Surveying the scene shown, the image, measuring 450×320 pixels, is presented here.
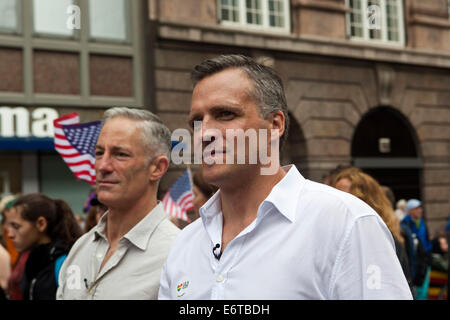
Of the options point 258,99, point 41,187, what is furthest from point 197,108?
point 41,187

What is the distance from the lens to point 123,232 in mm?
3107

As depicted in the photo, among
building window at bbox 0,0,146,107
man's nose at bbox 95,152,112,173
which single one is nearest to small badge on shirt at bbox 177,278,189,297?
man's nose at bbox 95,152,112,173

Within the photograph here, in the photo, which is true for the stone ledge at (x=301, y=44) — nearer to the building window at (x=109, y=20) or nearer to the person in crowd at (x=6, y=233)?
the building window at (x=109, y=20)

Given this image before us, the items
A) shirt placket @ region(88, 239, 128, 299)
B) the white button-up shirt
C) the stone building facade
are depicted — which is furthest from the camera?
the stone building facade

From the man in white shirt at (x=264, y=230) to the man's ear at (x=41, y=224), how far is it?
2491mm

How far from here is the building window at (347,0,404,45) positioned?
15.2 m

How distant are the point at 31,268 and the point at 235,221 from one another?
2.50 meters

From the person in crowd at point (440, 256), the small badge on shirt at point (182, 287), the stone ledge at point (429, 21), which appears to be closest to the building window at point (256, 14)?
the stone ledge at point (429, 21)

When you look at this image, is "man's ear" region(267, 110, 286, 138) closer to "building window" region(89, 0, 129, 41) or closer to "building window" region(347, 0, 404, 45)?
"building window" region(89, 0, 129, 41)

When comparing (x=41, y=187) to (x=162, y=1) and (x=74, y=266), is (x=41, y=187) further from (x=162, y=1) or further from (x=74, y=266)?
(x=74, y=266)

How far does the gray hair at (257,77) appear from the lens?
2053 millimetres

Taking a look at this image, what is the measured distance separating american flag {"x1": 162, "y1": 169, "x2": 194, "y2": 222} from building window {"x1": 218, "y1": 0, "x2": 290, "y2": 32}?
21.3ft

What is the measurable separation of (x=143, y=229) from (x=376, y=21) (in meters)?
13.6

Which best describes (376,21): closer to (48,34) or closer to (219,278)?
(48,34)
